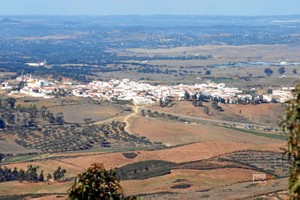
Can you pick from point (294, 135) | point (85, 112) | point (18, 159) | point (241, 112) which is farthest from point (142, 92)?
point (294, 135)

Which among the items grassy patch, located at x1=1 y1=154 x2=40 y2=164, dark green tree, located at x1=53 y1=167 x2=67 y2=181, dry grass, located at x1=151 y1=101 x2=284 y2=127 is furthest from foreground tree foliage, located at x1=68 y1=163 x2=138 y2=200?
dry grass, located at x1=151 y1=101 x2=284 y2=127

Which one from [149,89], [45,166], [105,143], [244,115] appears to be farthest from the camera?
[149,89]

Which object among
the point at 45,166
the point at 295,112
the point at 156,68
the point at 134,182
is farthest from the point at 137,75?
the point at 295,112

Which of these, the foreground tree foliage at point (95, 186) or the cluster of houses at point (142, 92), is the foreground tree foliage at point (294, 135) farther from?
the cluster of houses at point (142, 92)

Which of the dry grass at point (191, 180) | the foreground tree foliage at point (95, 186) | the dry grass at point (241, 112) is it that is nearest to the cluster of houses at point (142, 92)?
the dry grass at point (241, 112)

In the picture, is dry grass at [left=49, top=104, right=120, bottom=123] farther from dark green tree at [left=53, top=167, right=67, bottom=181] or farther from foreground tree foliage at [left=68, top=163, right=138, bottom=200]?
foreground tree foliage at [left=68, top=163, right=138, bottom=200]

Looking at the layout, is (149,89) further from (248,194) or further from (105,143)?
(248,194)
